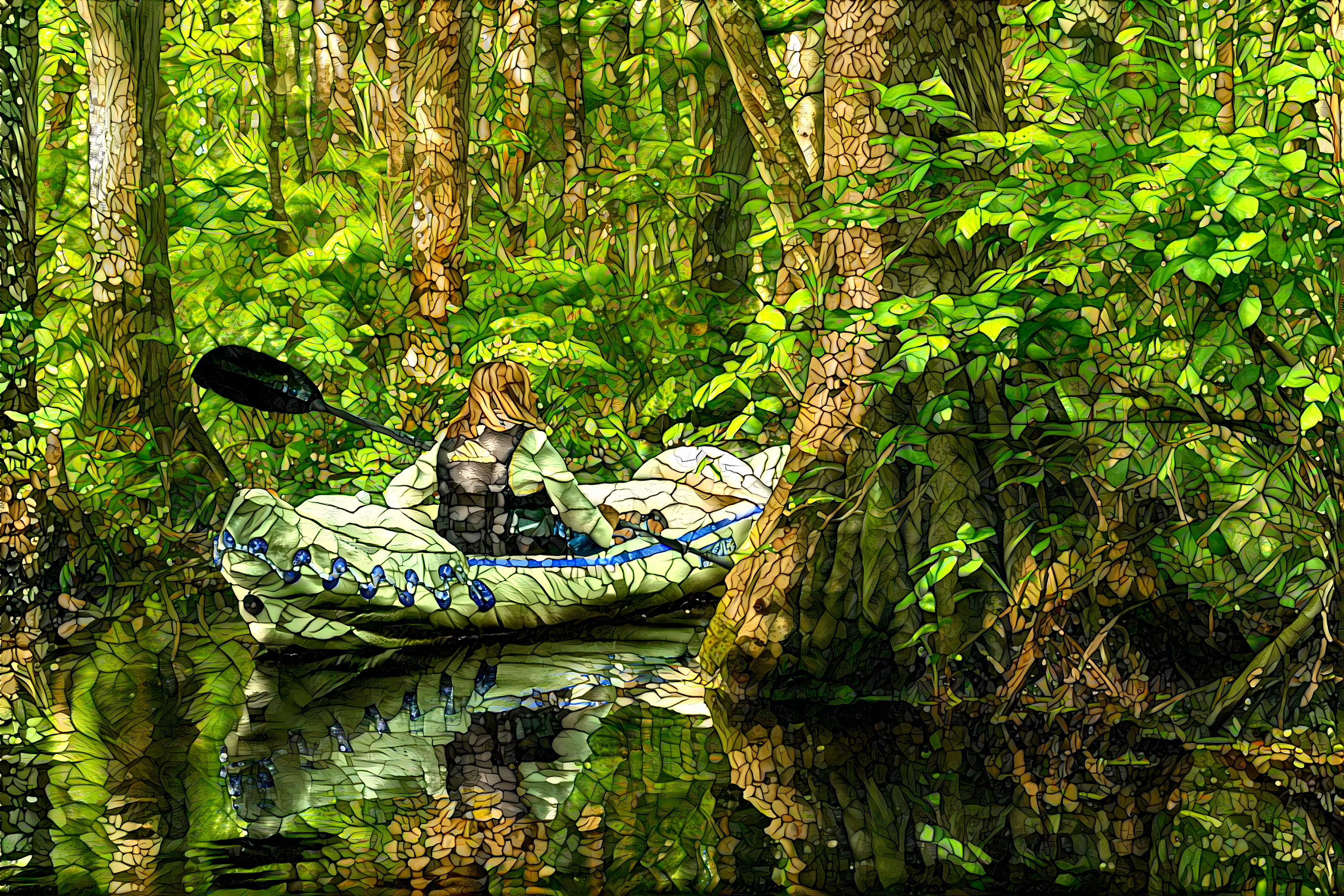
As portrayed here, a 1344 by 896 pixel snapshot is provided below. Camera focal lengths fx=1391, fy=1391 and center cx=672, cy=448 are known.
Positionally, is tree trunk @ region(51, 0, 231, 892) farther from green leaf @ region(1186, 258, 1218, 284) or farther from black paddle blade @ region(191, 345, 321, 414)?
green leaf @ region(1186, 258, 1218, 284)

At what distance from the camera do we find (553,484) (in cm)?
798

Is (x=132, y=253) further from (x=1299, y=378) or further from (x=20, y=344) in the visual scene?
(x=1299, y=378)

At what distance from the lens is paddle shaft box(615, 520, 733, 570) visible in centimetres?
750

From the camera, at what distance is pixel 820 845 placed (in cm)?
416

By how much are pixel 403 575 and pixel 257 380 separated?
7.74 feet

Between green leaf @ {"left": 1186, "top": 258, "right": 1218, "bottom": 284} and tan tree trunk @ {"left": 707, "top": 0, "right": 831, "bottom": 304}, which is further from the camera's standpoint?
tan tree trunk @ {"left": 707, "top": 0, "right": 831, "bottom": 304}

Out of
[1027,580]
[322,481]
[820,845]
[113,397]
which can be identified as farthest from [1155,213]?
[322,481]

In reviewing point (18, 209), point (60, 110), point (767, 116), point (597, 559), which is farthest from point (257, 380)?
point (60, 110)

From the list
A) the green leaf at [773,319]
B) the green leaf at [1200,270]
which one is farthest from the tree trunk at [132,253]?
the green leaf at [1200,270]

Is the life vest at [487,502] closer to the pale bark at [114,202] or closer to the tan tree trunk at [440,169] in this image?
the tan tree trunk at [440,169]

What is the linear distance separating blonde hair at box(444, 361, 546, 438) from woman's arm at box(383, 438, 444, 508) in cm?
18

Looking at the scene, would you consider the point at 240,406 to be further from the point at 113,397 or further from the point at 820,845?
the point at 820,845

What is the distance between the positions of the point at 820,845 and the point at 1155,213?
2.17m

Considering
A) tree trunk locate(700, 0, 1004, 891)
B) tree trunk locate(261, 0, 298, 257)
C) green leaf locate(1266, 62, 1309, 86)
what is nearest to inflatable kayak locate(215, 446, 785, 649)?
tree trunk locate(700, 0, 1004, 891)
